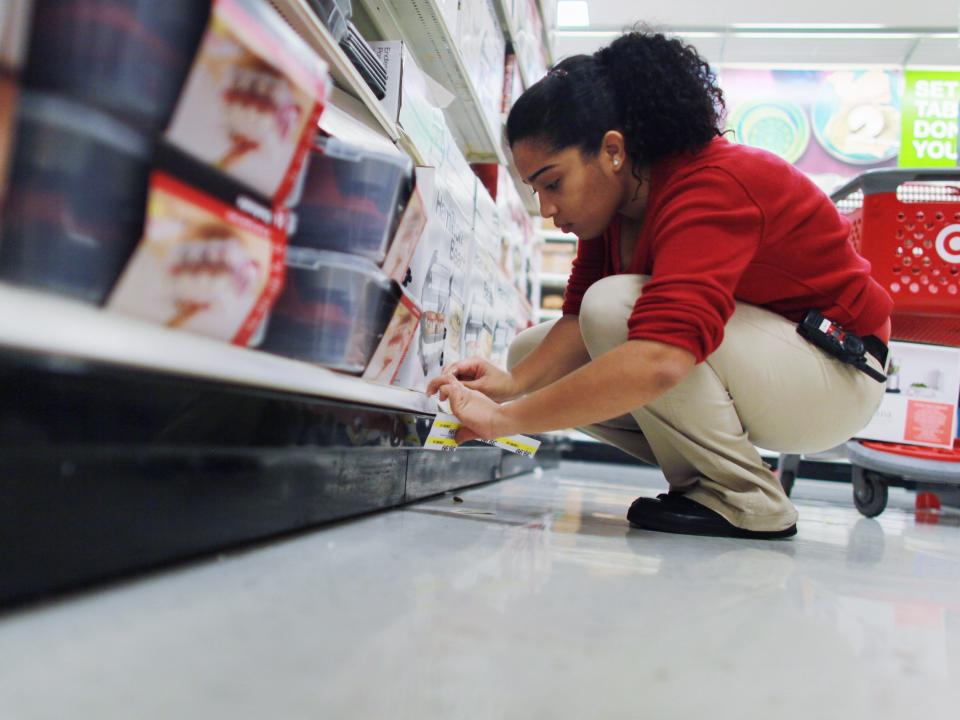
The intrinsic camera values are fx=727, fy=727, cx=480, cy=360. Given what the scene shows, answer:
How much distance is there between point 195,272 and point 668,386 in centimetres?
70

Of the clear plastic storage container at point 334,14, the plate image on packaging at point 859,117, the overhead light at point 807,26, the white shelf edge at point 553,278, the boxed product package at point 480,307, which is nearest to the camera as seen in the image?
the clear plastic storage container at point 334,14

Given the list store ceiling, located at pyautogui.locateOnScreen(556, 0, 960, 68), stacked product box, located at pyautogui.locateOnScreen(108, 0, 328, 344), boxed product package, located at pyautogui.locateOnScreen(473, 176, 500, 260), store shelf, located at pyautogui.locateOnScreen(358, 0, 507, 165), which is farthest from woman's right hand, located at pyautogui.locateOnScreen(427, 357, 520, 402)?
store ceiling, located at pyautogui.locateOnScreen(556, 0, 960, 68)

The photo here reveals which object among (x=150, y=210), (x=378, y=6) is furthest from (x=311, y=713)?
(x=378, y=6)

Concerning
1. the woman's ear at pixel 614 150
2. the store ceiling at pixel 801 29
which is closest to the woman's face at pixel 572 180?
the woman's ear at pixel 614 150

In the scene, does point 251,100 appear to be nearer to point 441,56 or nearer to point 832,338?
point 832,338

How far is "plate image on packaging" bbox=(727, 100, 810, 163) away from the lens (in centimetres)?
588

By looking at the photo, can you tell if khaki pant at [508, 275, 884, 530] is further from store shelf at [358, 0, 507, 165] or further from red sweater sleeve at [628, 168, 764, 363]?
store shelf at [358, 0, 507, 165]

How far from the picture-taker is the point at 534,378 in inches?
62.6

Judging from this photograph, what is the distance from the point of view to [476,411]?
3.91 feet

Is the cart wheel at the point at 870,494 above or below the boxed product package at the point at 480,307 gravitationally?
below

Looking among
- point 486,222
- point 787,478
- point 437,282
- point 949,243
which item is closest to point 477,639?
point 437,282

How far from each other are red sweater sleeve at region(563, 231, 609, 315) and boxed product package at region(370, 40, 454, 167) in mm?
397

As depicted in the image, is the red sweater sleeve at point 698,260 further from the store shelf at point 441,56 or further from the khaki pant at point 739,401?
the store shelf at point 441,56

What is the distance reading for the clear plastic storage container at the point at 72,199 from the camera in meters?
0.51
